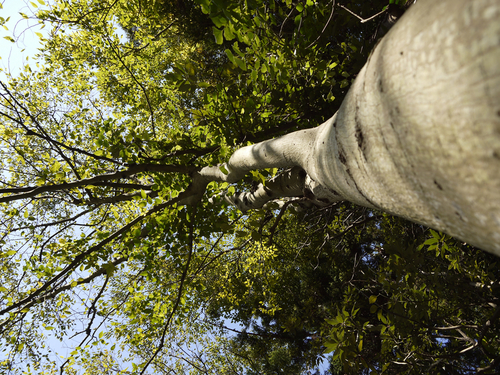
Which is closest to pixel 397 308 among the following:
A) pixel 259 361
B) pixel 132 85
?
pixel 132 85

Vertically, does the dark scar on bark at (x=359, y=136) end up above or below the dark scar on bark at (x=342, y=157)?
above

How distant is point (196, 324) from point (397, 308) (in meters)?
5.64

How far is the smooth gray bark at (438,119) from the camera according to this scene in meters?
0.33

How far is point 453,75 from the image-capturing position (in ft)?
1.20

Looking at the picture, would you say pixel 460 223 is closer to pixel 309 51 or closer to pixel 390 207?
pixel 390 207

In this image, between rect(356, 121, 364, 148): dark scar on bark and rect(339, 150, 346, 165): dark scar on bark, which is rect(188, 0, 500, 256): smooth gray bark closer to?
rect(356, 121, 364, 148): dark scar on bark

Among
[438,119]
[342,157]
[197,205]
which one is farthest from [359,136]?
[197,205]

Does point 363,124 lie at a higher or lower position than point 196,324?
higher

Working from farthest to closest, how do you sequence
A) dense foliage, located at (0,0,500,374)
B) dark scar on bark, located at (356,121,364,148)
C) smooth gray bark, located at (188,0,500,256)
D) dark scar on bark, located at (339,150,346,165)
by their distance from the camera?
dense foliage, located at (0,0,500,374) < dark scar on bark, located at (339,150,346,165) < dark scar on bark, located at (356,121,364,148) < smooth gray bark, located at (188,0,500,256)

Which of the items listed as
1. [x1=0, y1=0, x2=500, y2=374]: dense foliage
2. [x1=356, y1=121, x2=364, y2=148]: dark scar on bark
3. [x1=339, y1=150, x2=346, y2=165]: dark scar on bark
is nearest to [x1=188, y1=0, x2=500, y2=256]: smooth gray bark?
[x1=356, y1=121, x2=364, y2=148]: dark scar on bark

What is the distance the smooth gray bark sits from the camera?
33 centimetres

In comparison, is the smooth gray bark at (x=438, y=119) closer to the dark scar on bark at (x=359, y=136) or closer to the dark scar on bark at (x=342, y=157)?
the dark scar on bark at (x=359, y=136)

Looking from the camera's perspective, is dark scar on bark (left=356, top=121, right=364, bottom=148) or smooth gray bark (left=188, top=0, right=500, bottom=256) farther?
dark scar on bark (left=356, top=121, right=364, bottom=148)

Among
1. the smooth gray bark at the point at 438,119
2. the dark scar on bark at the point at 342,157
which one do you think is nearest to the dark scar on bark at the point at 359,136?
the smooth gray bark at the point at 438,119
